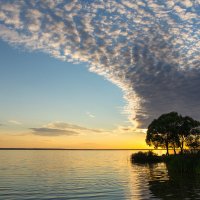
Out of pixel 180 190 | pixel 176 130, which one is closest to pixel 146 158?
pixel 176 130

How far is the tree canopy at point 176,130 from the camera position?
9156 cm

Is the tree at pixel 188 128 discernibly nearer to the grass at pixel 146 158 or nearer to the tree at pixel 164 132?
the tree at pixel 164 132

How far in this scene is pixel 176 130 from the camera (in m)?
91.5

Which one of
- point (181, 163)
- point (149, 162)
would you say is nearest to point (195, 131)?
point (149, 162)

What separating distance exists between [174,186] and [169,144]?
60.3m

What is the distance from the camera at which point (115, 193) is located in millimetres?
35219

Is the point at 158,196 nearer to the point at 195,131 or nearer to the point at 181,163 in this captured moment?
the point at 181,163

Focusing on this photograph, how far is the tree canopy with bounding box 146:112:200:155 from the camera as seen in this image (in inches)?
3605

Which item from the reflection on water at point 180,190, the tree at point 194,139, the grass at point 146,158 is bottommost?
the reflection on water at point 180,190

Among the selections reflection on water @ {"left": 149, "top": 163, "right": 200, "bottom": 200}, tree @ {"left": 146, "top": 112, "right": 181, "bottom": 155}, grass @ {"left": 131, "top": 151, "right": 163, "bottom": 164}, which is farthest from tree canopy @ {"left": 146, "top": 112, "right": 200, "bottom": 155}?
reflection on water @ {"left": 149, "top": 163, "right": 200, "bottom": 200}

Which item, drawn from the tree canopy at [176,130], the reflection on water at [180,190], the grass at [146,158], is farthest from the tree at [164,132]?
the reflection on water at [180,190]

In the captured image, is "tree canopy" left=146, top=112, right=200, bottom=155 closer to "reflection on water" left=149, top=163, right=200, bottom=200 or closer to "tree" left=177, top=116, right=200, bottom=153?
"tree" left=177, top=116, right=200, bottom=153

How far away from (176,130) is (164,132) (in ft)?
12.8

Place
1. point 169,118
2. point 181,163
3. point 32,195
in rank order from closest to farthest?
point 32,195 → point 181,163 → point 169,118
